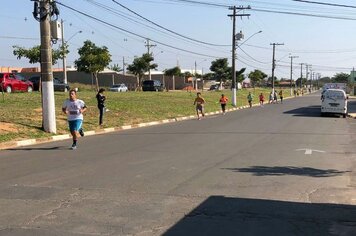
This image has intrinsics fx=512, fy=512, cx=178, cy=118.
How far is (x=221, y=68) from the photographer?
363 ft

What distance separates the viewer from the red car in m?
33.8

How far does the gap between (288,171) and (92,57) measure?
38538mm

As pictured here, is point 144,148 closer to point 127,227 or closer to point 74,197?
point 74,197

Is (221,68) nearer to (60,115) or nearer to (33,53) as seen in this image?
(33,53)

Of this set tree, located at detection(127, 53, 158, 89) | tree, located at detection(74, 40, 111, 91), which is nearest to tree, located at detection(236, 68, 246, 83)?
tree, located at detection(127, 53, 158, 89)

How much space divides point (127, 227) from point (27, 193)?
2.65 metres

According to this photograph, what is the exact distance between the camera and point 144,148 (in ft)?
→ 47.8

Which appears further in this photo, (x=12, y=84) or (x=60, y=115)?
(x=12, y=84)

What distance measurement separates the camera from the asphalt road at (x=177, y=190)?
20.3 ft

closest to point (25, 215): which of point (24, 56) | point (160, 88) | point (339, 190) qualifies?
point (339, 190)

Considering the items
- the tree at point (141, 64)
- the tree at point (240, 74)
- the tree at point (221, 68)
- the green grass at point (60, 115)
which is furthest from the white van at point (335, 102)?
the tree at point (240, 74)

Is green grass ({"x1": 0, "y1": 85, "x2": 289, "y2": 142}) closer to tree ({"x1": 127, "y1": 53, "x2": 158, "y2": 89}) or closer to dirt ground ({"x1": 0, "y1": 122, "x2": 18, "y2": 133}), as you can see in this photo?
dirt ground ({"x1": 0, "y1": 122, "x2": 18, "y2": 133})

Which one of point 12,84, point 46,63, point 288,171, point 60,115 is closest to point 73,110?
point 46,63

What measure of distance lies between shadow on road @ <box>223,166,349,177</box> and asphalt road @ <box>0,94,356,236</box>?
0.02m
